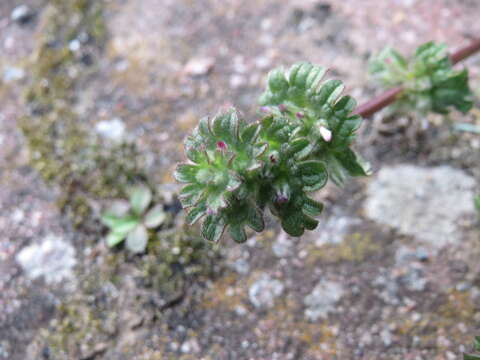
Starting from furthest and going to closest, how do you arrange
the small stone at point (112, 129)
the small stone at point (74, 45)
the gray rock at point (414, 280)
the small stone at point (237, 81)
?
the small stone at point (74, 45) → the small stone at point (237, 81) → the small stone at point (112, 129) → the gray rock at point (414, 280)

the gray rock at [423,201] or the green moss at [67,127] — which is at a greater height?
the green moss at [67,127]

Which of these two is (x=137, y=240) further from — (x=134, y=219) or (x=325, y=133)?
(x=325, y=133)

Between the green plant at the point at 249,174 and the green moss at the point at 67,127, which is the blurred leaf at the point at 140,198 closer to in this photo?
the green moss at the point at 67,127

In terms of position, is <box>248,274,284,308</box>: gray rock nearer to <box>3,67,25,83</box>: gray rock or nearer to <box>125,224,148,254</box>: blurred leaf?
<box>125,224,148,254</box>: blurred leaf

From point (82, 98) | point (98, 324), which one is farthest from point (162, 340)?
point (82, 98)

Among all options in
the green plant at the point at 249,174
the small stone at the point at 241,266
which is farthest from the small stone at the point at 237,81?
the green plant at the point at 249,174

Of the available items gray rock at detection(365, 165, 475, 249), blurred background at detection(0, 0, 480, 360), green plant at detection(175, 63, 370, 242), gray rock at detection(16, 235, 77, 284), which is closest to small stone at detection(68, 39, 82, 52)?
blurred background at detection(0, 0, 480, 360)
